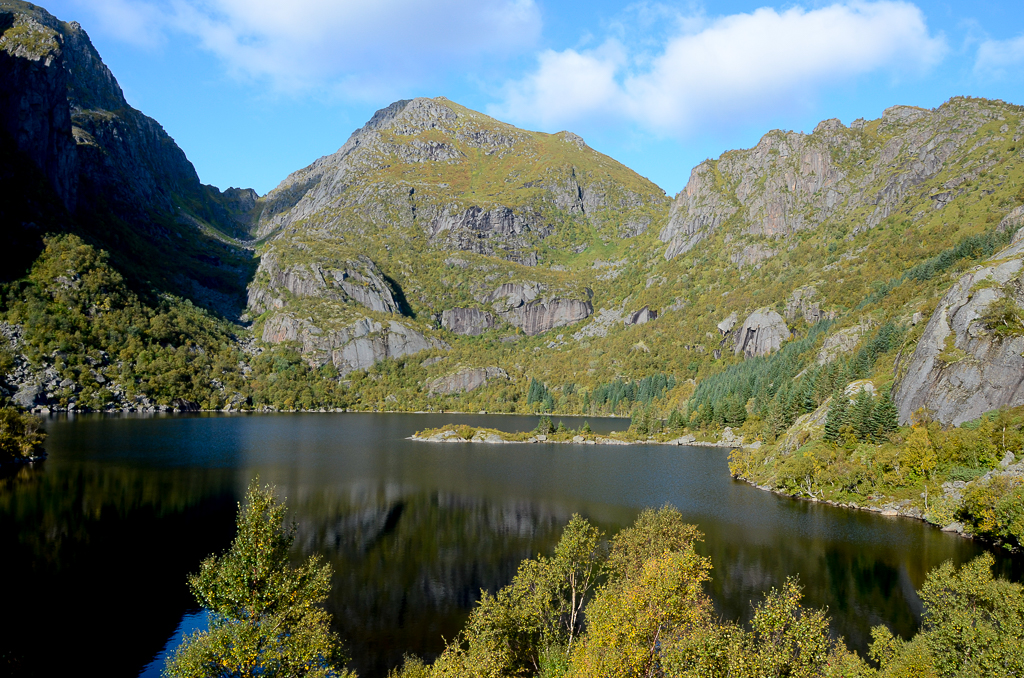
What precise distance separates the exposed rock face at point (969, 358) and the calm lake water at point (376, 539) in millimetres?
20310

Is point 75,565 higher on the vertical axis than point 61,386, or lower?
lower

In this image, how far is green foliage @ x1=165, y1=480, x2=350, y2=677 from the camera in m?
21.4

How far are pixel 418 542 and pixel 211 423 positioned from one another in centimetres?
12105

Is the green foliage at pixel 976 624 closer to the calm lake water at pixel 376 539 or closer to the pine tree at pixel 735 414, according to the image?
the calm lake water at pixel 376 539

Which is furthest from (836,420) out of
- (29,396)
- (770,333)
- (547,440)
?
(29,396)

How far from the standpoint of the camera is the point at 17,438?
78.1m

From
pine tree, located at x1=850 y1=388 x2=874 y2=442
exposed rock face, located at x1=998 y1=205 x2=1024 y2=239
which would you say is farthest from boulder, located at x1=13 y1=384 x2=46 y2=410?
exposed rock face, located at x1=998 y1=205 x2=1024 y2=239

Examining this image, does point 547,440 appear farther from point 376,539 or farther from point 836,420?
point 376,539

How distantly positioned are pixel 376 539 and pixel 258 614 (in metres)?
31.7

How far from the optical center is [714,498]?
7275cm

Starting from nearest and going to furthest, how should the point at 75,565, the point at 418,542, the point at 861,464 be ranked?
1. the point at 75,565
2. the point at 418,542
3. the point at 861,464

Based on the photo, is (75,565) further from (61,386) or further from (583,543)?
(61,386)

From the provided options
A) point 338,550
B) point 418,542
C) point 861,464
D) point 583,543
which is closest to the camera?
point 583,543

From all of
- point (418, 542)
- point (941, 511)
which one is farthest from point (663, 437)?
point (418, 542)
